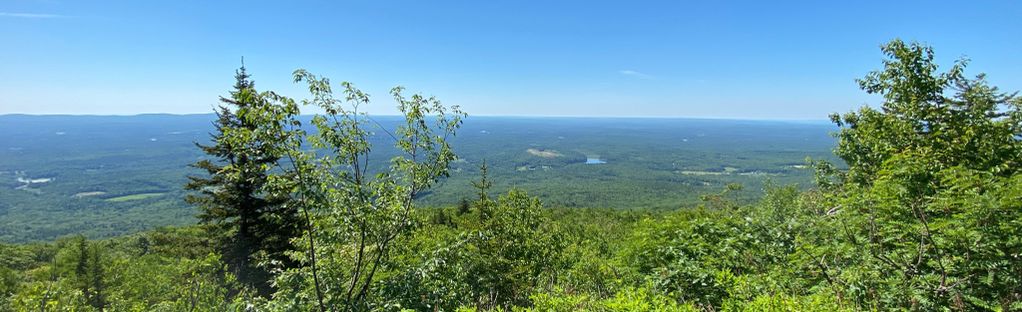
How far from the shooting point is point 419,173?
563 cm

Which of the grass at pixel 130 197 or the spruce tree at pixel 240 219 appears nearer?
the spruce tree at pixel 240 219

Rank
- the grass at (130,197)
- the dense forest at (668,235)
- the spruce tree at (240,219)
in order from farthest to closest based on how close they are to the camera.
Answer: the grass at (130,197) → the spruce tree at (240,219) → the dense forest at (668,235)

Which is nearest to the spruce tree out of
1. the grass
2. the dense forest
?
the dense forest

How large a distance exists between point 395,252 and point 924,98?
1081 cm

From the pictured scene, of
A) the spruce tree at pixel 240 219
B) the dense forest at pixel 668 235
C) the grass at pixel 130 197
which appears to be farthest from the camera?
the grass at pixel 130 197

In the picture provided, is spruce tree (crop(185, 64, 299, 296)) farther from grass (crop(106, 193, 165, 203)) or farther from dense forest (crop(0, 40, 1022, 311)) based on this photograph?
grass (crop(106, 193, 165, 203))

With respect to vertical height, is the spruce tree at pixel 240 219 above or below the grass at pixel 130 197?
above

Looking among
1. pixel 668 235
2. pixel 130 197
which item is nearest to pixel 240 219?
pixel 668 235

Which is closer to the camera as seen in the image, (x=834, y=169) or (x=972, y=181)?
(x=972, y=181)

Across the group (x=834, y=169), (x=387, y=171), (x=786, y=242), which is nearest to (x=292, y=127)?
(x=387, y=171)

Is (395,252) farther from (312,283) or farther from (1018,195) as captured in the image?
(1018,195)

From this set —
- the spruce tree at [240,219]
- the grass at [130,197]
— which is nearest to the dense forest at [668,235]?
the spruce tree at [240,219]

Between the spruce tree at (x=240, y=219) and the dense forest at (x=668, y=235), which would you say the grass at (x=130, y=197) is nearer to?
the spruce tree at (x=240, y=219)

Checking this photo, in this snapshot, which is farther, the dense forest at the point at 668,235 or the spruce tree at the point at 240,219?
the spruce tree at the point at 240,219
